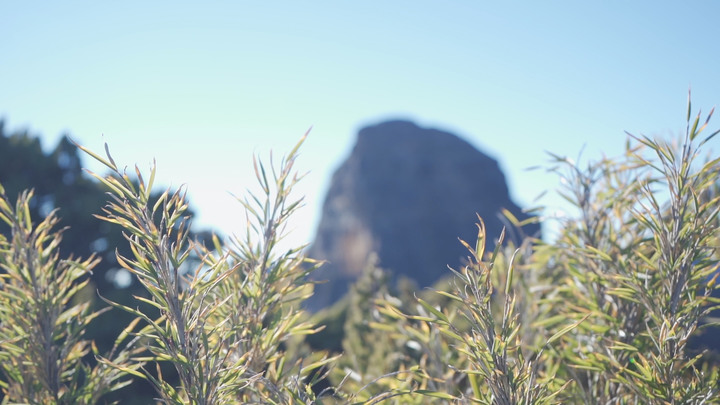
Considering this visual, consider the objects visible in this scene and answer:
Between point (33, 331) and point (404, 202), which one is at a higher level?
point (33, 331)

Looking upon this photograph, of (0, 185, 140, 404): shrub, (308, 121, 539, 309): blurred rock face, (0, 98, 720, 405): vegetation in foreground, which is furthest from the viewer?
(308, 121, 539, 309): blurred rock face

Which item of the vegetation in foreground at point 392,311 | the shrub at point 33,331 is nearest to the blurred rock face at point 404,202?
the vegetation in foreground at point 392,311

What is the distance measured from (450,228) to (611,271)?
274ft

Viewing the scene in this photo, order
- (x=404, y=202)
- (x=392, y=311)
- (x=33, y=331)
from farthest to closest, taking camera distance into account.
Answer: (x=404, y=202) < (x=33, y=331) < (x=392, y=311)

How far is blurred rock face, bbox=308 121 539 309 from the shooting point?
269ft

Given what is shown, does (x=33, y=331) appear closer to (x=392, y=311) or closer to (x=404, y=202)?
(x=392, y=311)

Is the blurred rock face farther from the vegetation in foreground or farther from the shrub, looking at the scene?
the shrub

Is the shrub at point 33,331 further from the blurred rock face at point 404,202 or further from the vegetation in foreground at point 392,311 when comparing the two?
the blurred rock face at point 404,202

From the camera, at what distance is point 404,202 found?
3462 inches

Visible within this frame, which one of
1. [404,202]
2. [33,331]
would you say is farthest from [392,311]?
[404,202]

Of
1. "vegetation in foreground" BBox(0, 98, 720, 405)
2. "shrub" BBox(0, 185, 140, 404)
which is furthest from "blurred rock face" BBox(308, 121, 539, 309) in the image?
"shrub" BBox(0, 185, 140, 404)

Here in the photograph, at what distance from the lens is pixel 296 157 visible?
8.18 feet

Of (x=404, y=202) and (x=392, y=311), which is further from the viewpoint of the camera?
(x=404, y=202)

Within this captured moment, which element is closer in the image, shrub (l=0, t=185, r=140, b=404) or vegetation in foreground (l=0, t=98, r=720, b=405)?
vegetation in foreground (l=0, t=98, r=720, b=405)
